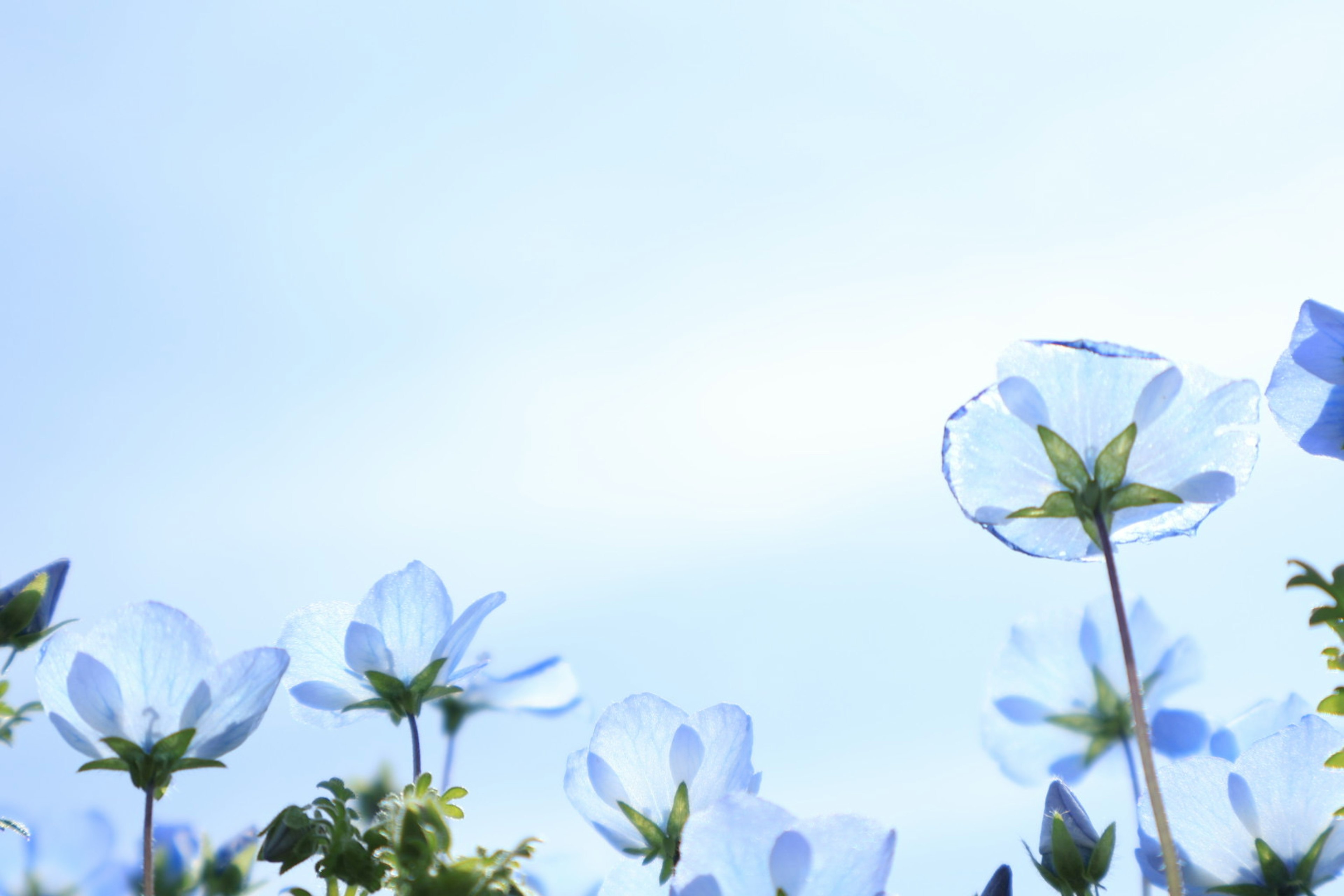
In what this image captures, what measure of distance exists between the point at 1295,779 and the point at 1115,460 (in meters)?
0.33

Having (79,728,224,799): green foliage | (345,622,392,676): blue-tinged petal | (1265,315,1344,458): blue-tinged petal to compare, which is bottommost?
(79,728,224,799): green foliage

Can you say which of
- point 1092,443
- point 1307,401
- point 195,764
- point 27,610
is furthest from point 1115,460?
point 27,610

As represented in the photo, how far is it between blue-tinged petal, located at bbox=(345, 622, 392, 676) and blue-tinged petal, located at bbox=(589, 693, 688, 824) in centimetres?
25

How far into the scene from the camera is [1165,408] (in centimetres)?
98

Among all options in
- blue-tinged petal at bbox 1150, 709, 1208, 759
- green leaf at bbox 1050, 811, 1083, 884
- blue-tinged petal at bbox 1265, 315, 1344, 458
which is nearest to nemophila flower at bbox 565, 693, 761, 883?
green leaf at bbox 1050, 811, 1083, 884

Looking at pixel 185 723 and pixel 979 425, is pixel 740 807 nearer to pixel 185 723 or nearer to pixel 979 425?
pixel 979 425

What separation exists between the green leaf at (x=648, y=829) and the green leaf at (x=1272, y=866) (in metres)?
0.54

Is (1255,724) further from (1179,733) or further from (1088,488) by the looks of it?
(1088,488)

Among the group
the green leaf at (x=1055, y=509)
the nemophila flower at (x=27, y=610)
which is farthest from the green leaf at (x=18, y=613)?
the green leaf at (x=1055, y=509)

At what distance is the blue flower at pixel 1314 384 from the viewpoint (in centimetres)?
91

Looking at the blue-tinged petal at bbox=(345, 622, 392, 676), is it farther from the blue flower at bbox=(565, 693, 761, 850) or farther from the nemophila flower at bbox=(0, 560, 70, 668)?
the nemophila flower at bbox=(0, 560, 70, 668)

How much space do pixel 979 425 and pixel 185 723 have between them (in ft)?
2.46

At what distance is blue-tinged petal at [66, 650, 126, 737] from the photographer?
1.00 metres

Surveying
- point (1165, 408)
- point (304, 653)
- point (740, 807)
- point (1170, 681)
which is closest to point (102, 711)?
point (304, 653)
